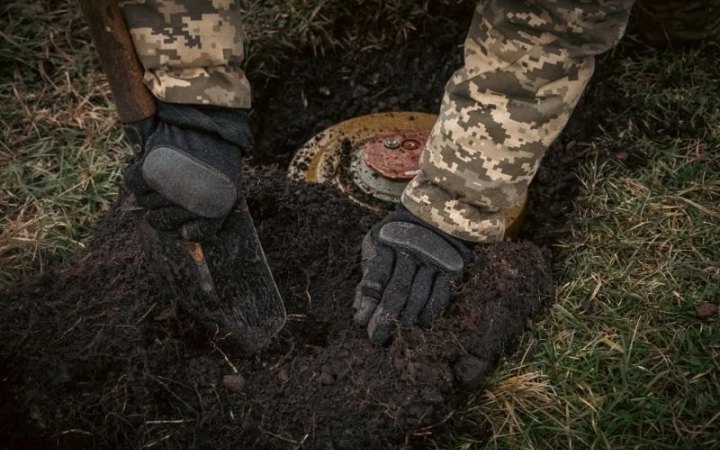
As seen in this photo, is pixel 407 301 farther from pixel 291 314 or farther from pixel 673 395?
pixel 673 395

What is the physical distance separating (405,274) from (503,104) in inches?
19.4

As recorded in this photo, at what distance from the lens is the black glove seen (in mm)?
1520

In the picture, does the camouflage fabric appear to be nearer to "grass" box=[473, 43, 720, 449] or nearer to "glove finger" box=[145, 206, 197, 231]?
"glove finger" box=[145, 206, 197, 231]

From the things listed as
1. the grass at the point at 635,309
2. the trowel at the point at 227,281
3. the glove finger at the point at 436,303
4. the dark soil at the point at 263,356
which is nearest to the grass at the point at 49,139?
the dark soil at the point at 263,356

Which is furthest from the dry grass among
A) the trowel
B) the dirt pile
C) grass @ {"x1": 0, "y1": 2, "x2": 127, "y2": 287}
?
the trowel

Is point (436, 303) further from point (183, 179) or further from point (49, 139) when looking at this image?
point (49, 139)

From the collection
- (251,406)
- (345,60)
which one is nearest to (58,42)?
(345,60)

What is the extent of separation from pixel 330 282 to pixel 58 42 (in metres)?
1.65

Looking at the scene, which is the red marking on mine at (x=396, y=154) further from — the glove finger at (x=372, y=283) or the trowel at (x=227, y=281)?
the trowel at (x=227, y=281)

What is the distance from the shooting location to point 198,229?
1603mm

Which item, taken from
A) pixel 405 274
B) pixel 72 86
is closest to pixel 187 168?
pixel 405 274

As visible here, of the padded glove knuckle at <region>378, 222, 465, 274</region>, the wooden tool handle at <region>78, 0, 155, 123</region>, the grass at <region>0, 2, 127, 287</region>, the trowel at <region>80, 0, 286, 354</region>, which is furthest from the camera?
the grass at <region>0, 2, 127, 287</region>

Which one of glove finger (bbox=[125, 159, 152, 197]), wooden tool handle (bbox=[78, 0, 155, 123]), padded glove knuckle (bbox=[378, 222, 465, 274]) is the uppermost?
wooden tool handle (bbox=[78, 0, 155, 123])

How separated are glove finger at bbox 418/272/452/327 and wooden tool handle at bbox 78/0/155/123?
0.80 meters
